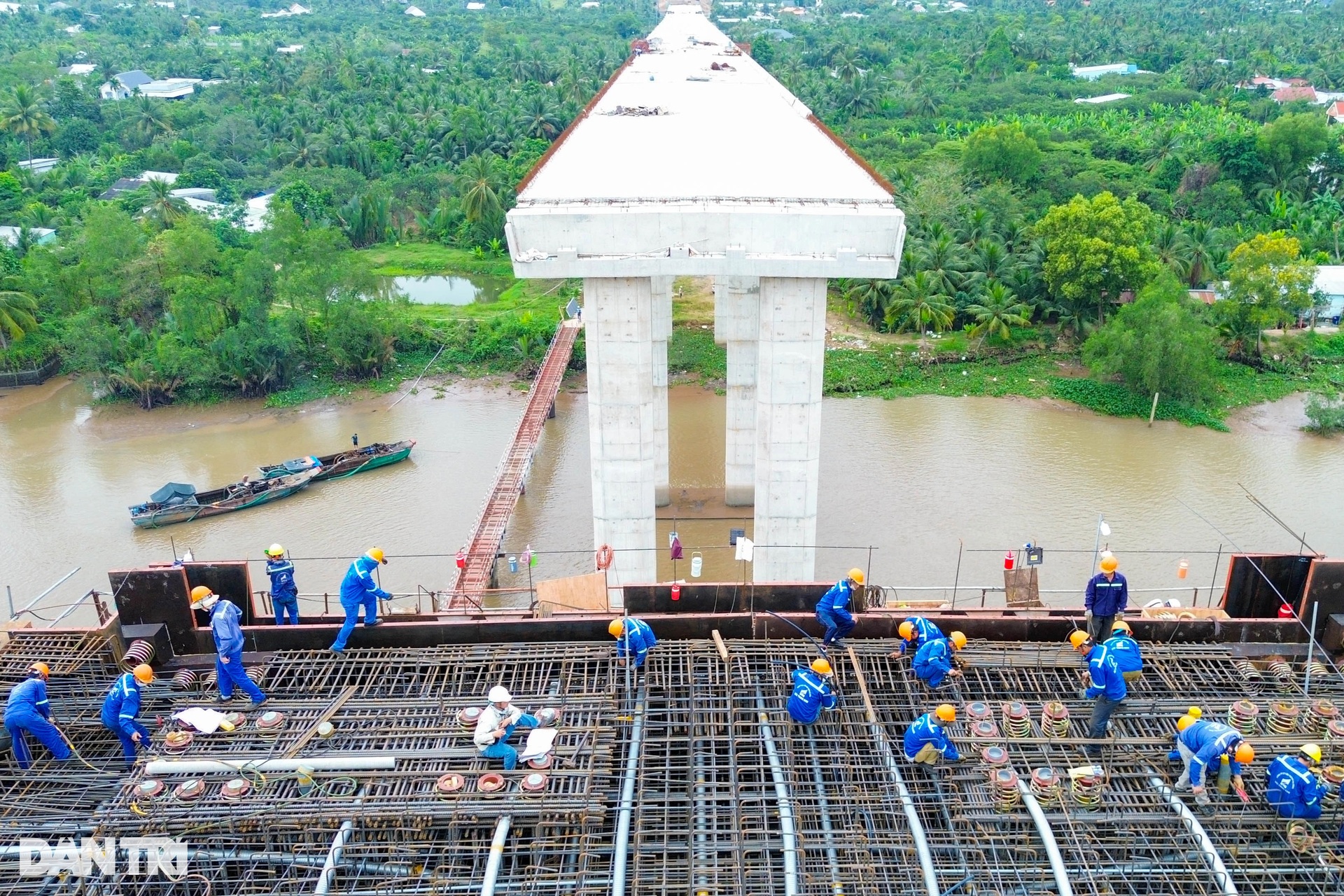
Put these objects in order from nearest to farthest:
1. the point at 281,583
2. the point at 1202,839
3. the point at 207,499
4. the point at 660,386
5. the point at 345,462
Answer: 1. the point at 1202,839
2. the point at 281,583
3. the point at 207,499
4. the point at 660,386
5. the point at 345,462

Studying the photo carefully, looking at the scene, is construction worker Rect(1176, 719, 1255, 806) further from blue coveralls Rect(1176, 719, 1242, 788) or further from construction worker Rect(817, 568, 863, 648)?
construction worker Rect(817, 568, 863, 648)

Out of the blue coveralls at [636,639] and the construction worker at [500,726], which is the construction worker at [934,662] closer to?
the blue coveralls at [636,639]

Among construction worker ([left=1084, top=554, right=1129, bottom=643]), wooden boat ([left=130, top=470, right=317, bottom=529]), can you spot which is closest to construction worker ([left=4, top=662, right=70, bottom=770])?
construction worker ([left=1084, top=554, right=1129, bottom=643])

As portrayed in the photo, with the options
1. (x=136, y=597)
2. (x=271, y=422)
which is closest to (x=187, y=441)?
(x=271, y=422)

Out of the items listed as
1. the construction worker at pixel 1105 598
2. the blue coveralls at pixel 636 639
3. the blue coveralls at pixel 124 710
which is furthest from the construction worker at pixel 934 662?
the blue coveralls at pixel 124 710

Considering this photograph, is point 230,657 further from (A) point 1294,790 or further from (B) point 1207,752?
(A) point 1294,790

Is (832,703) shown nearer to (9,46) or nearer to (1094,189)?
(1094,189)

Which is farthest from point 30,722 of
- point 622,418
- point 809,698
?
point 622,418
